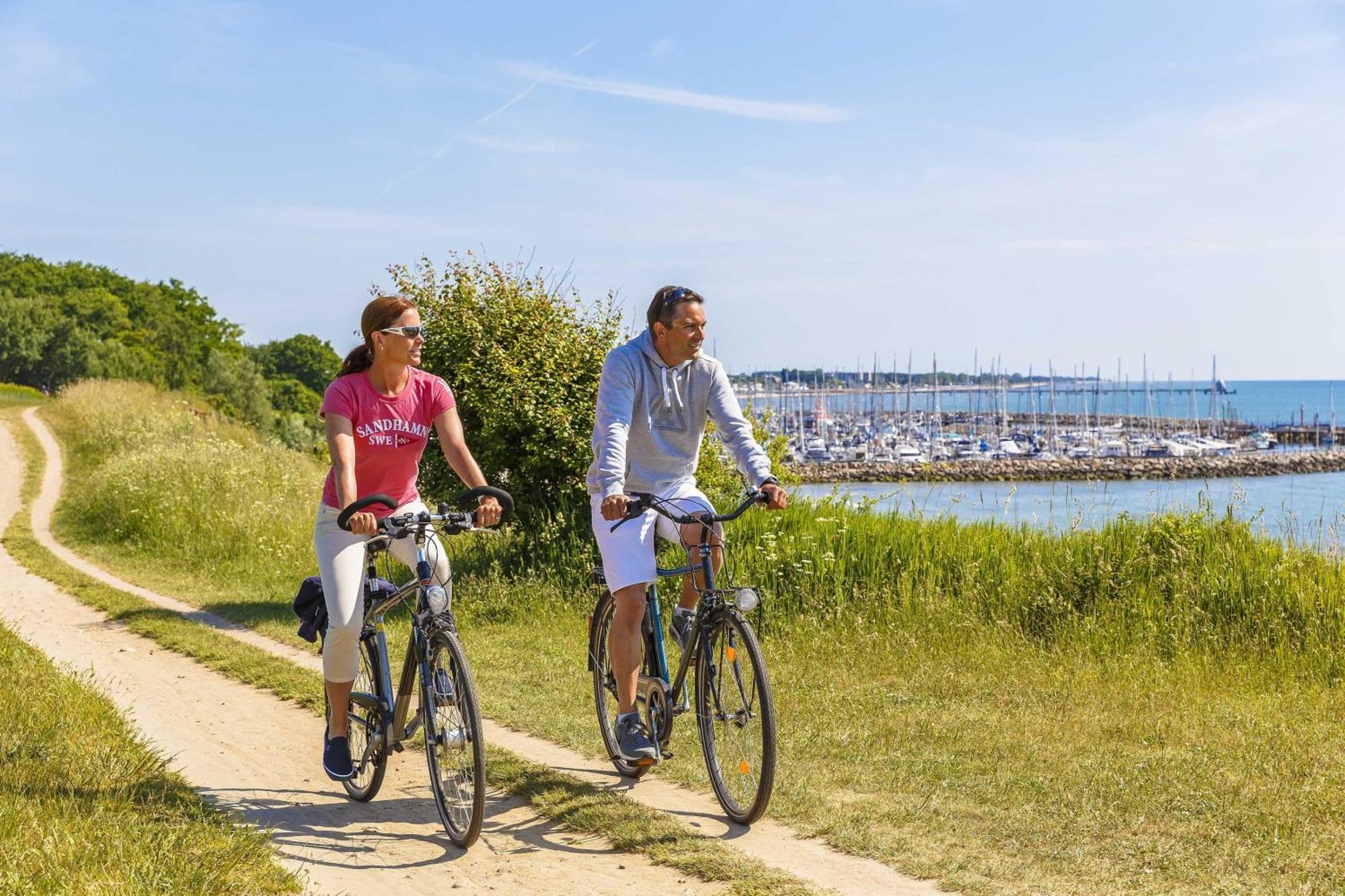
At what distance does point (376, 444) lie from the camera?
18.3ft

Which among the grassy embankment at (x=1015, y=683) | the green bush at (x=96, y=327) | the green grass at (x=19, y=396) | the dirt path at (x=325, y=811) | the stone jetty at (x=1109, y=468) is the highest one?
the green bush at (x=96, y=327)

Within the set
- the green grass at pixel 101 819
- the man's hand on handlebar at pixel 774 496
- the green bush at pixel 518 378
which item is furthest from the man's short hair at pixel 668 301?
the green bush at pixel 518 378

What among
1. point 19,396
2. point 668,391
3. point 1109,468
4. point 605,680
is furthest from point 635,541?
point 1109,468

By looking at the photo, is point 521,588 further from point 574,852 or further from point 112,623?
point 574,852

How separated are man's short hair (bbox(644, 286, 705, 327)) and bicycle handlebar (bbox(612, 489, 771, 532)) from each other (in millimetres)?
806

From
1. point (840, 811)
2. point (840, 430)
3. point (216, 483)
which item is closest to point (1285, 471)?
point (840, 430)

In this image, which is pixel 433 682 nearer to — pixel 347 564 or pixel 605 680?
pixel 347 564

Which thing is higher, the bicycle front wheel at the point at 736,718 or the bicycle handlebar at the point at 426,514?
the bicycle handlebar at the point at 426,514

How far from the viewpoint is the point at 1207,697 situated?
25.5 ft

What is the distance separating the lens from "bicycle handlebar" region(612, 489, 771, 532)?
17.8 ft

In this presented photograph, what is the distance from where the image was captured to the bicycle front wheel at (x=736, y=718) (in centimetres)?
530

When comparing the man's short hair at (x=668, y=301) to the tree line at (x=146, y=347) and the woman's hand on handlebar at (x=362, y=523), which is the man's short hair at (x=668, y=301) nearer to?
the woman's hand on handlebar at (x=362, y=523)

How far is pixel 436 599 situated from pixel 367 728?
103 centimetres

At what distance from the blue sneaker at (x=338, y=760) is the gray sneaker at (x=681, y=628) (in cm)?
165
